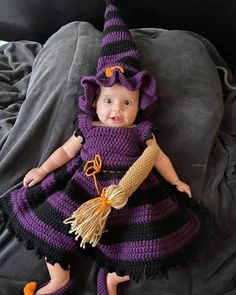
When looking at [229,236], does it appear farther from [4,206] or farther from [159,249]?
[4,206]

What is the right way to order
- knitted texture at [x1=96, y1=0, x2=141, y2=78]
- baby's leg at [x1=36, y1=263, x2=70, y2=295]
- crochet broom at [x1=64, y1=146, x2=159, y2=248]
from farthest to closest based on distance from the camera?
knitted texture at [x1=96, y1=0, x2=141, y2=78], baby's leg at [x1=36, y1=263, x2=70, y2=295], crochet broom at [x1=64, y1=146, x2=159, y2=248]

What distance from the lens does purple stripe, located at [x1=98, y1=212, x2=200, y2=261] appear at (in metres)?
0.89

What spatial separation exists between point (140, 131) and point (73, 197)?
250 mm

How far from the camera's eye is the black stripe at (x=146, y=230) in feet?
2.97

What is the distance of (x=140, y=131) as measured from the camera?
1.04 meters

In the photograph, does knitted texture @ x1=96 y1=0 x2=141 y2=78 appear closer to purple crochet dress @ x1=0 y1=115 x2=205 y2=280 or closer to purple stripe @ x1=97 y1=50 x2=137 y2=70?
purple stripe @ x1=97 y1=50 x2=137 y2=70

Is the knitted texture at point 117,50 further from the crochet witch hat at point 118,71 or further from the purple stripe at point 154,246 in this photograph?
the purple stripe at point 154,246

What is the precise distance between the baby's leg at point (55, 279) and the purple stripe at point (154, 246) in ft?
0.37

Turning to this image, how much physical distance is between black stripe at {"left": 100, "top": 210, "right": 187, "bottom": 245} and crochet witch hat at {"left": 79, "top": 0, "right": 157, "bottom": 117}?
1.03ft

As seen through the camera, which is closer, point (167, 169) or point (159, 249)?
point (159, 249)

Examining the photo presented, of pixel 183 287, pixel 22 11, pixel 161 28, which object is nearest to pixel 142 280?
pixel 183 287

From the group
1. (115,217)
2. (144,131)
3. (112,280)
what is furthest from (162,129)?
(112,280)

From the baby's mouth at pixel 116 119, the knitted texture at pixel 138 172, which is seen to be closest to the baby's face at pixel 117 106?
the baby's mouth at pixel 116 119

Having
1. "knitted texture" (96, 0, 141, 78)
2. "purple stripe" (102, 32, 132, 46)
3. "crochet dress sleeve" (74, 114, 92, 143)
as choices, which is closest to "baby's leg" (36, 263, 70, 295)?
"crochet dress sleeve" (74, 114, 92, 143)
